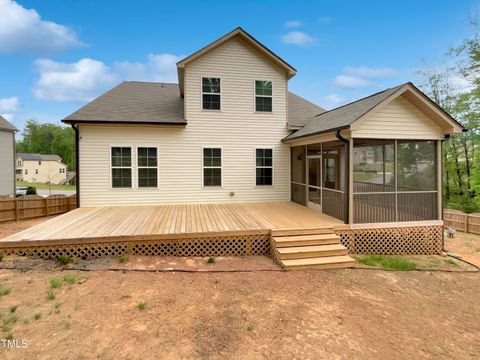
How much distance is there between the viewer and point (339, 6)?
17094 mm

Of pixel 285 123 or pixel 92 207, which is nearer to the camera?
pixel 92 207

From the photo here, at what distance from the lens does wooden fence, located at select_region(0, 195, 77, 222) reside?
10875 mm

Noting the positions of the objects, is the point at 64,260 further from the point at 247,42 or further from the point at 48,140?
the point at 48,140

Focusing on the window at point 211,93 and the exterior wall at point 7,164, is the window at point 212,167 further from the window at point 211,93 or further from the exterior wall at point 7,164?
the exterior wall at point 7,164

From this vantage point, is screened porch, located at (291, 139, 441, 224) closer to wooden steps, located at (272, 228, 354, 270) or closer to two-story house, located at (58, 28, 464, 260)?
two-story house, located at (58, 28, 464, 260)

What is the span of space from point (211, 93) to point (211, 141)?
191 centimetres

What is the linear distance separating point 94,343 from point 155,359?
825 mm

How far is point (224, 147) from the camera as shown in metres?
A: 10.4

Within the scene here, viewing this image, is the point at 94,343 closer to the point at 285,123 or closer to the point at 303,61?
the point at 285,123

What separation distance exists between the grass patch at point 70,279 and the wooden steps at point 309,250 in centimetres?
403

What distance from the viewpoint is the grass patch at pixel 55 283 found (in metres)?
4.42

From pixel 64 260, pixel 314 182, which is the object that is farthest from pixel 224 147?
pixel 64 260

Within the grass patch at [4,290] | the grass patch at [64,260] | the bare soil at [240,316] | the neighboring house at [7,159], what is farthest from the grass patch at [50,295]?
the neighboring house at [7,159]

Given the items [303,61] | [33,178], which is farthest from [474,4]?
[33,178]
